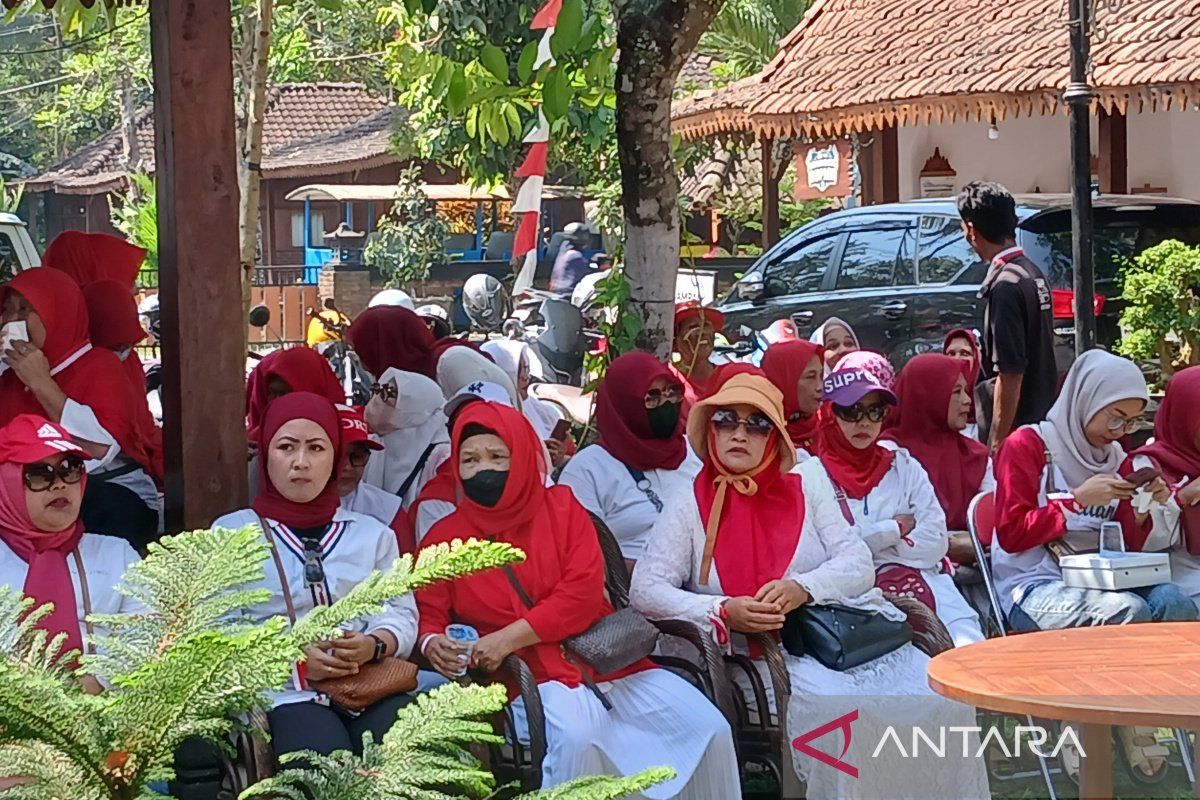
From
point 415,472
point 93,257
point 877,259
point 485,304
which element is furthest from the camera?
point 485,304

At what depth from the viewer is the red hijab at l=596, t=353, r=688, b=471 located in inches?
212

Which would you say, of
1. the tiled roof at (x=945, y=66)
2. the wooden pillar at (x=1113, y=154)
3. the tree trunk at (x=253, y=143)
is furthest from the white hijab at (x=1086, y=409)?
the wooden pillar at (x=1113, y=154)

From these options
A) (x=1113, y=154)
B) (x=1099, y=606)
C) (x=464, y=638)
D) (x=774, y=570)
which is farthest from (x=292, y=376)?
(x=1113, y=154)

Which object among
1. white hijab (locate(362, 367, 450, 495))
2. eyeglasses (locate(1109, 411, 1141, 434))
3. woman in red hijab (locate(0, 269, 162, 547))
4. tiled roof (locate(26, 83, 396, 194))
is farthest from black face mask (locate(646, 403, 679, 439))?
tiled roof (locate(26, 83, 396, 194))

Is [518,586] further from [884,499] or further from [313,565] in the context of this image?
[884,499]

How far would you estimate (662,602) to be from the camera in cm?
460

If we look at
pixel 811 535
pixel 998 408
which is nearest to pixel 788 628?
pixel 811 535

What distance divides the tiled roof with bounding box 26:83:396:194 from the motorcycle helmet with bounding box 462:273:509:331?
15.3 metres

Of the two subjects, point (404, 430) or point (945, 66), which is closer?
point (404, 430)

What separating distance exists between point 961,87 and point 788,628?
8.95m

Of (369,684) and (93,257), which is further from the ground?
(93,257)

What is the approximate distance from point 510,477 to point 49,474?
121cm

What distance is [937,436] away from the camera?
578 centimetres

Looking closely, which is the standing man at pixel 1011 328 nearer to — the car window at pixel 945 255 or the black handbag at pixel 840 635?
the black handbag at pixel 840 635
